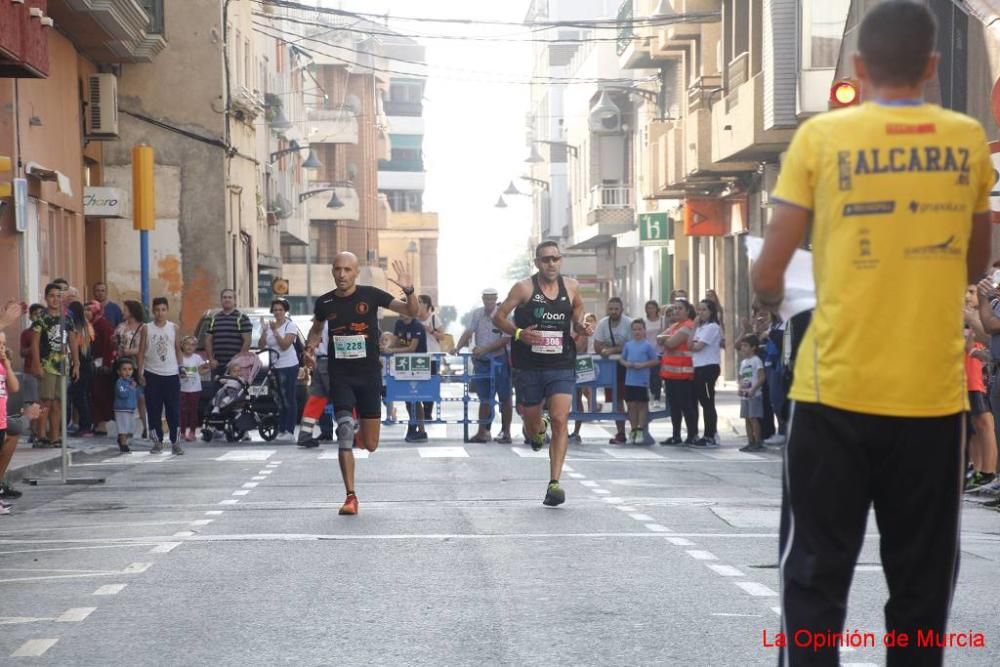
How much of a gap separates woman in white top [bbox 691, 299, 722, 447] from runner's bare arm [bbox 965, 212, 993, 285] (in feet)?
65.2

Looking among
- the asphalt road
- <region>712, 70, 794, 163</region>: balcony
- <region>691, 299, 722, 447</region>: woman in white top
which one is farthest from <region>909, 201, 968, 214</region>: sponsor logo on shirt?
<region>712, 70, 794, 163</region>: balcony

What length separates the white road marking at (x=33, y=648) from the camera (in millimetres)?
7797

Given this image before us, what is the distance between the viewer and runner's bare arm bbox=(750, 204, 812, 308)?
4.95 m

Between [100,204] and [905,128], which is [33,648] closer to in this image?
[905,128]

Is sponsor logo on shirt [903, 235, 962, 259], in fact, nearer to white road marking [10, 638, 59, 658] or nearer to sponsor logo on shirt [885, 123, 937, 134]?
sponsor logo on shirt [885, 123, 937, 134]

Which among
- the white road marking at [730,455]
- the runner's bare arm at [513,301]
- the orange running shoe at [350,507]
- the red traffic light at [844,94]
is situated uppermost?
the red traffic light at [844,94]

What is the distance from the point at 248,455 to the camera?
23.0 meters

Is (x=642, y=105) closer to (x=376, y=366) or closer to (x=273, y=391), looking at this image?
(x=273, y=391)

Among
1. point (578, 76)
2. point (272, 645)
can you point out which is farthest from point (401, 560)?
point (578, 76)

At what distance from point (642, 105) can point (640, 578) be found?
51.0m

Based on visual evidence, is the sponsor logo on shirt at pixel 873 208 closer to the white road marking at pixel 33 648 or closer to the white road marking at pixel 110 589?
the white road marking at pixel 33 648

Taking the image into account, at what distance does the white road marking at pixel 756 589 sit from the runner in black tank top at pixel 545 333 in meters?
4.96

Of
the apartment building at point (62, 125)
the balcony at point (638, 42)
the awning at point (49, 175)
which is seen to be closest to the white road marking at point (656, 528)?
the apartment building at point (62, 125)

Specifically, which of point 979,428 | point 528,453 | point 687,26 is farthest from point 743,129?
point 979,428
